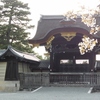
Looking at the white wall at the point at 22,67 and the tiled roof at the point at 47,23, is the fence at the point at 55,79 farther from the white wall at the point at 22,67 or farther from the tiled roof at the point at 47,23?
the tiled roof at the point at 47,23

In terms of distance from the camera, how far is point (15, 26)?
30688 millimetres

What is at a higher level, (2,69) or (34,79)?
(2,69)

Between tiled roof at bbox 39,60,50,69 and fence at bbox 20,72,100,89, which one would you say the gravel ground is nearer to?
fence at bbox 20,72,100,89

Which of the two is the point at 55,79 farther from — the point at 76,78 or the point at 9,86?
the point at 9,86

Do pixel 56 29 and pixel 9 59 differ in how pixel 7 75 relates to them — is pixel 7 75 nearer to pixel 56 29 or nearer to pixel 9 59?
pixel 9 59

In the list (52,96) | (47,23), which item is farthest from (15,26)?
(52,96)

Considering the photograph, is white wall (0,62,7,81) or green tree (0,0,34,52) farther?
green tree (0,0,34,52)

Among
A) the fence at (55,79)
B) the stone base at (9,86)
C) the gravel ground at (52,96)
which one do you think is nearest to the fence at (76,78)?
the fence at (55,79)

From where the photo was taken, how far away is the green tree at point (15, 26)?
3012 cm

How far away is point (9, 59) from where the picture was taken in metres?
18.3

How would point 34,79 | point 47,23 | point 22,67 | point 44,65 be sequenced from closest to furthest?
point 34,79, point 22,67, point 44,65, point 47,23

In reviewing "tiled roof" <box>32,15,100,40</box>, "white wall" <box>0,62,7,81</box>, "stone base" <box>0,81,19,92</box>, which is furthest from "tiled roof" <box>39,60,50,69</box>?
"stone base" <box>0,81,19,92</box>

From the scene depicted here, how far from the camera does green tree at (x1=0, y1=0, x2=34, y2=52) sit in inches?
1186

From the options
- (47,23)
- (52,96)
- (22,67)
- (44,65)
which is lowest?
(52,96)
